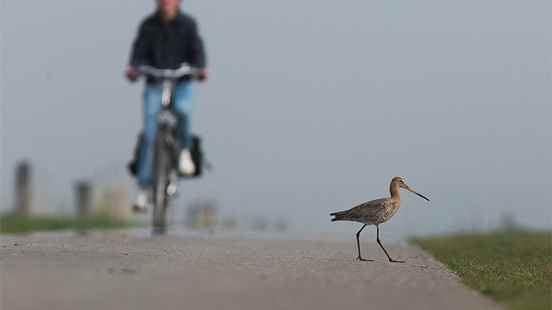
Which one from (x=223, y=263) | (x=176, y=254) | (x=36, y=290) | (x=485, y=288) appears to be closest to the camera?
(x=36, y=290)

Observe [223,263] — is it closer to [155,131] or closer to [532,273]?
[532,273]

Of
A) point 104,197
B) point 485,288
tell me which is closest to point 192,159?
point 485,288

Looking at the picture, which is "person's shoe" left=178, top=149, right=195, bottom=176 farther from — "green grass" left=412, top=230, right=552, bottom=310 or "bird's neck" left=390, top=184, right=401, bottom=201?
"bird's neck" left=390, top=184, right=401, bottom=201

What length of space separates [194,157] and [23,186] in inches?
558

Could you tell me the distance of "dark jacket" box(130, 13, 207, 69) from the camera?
1391 centimetres

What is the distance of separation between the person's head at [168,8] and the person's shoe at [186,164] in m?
1.65

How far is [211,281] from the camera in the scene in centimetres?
662

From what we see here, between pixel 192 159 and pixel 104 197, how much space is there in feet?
46.2

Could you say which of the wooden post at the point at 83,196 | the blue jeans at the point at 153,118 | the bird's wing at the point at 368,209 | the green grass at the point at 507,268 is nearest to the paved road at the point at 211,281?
the green grass at the point at 507,268

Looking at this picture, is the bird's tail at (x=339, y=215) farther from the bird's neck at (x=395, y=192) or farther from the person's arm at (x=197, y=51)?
the person's arm at (x=197, y=51)

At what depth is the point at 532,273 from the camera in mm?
8414

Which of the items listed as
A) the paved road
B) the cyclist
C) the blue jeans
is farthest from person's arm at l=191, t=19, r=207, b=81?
the paved road

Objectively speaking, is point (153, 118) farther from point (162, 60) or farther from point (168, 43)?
point (168, 43)

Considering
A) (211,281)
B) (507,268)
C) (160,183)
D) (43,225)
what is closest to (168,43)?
(160,183)
